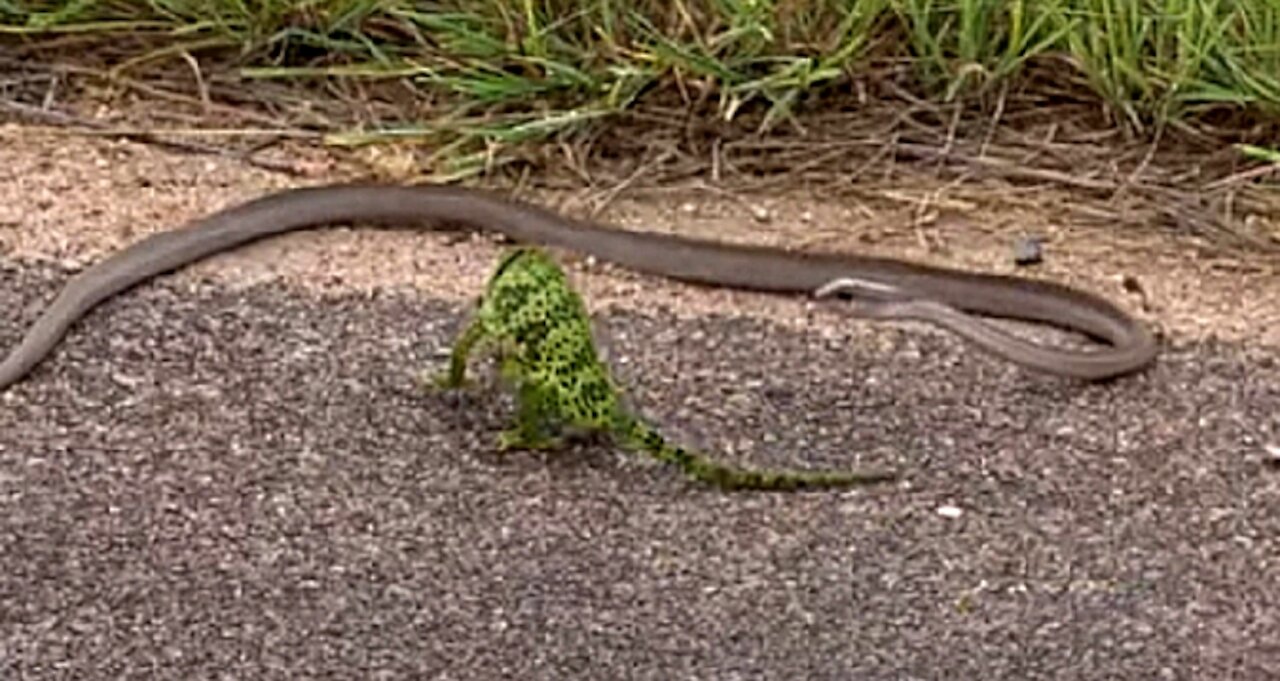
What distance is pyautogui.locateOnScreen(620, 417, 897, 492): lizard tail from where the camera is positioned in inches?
141

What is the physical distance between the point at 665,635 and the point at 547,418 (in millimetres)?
494

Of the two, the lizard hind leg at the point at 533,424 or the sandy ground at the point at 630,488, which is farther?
the lizard hind leg at the point at 533,424

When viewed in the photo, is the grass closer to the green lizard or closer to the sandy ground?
the sandy ground

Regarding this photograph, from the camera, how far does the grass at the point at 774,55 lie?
444 centimetres

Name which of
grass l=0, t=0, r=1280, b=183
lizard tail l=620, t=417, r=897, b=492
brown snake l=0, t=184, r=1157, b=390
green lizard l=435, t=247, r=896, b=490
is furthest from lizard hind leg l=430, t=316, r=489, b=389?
grass l=0, t=0, r=1280, b=183

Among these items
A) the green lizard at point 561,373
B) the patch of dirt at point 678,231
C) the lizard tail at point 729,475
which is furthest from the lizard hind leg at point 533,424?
the patch of dirt at point 678,231

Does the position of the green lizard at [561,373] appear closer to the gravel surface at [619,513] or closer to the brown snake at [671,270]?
the gravel surface at [619,513]

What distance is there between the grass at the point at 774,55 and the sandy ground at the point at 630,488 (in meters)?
0.27

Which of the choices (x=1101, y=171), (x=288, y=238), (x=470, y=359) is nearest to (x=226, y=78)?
(x=288, y=238)

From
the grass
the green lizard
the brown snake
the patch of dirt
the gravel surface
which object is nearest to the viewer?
the gravel surface

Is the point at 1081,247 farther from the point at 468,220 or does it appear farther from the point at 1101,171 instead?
the point at 468,220

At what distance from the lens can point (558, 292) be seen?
3584mm

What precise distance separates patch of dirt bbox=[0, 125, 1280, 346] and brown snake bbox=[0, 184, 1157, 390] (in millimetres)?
30

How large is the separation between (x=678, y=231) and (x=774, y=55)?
15.3 inches
